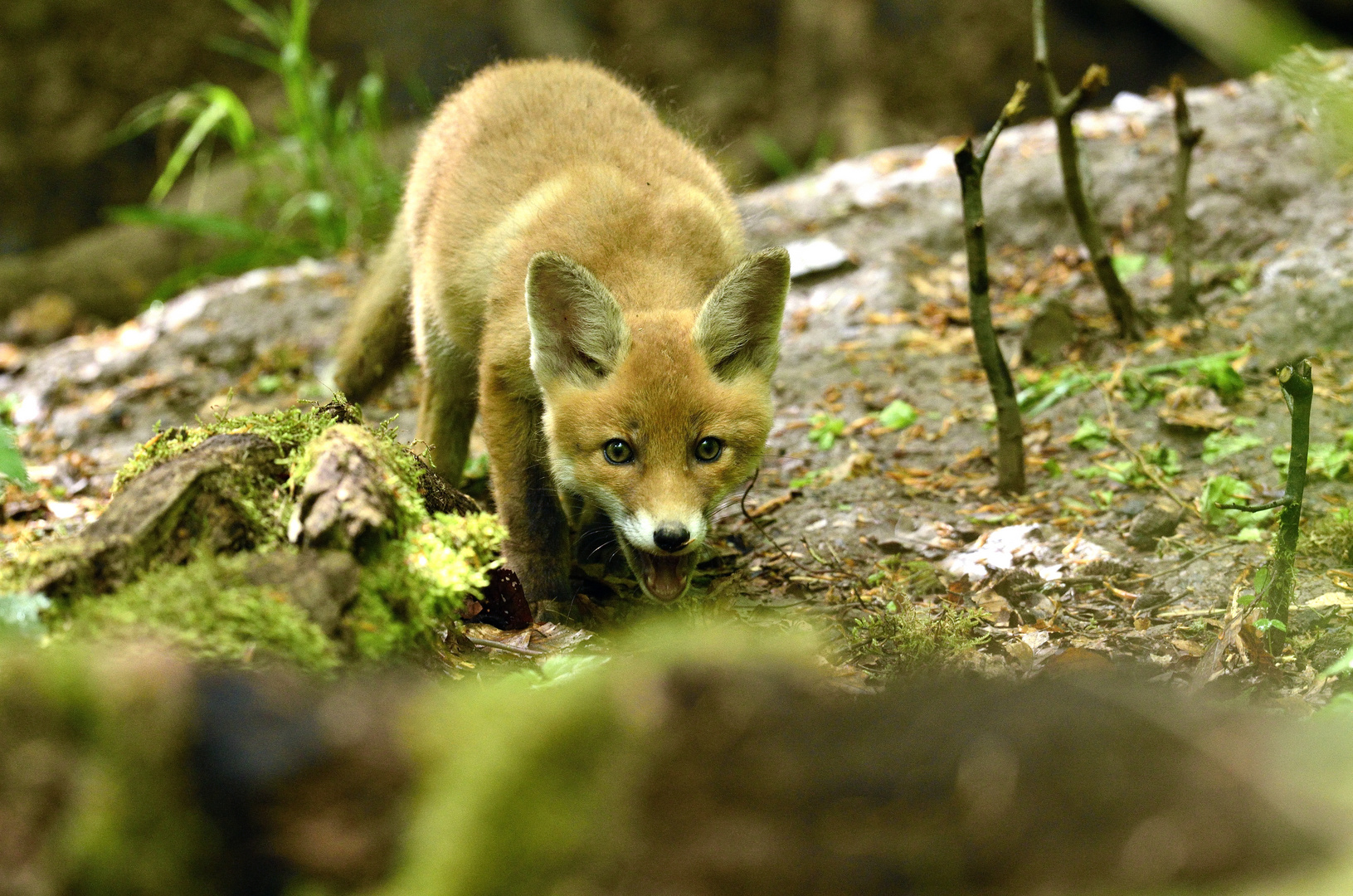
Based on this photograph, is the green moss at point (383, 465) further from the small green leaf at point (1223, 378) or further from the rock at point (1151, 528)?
the small green leaf at point (1223, 378)

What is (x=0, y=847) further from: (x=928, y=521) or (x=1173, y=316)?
A: (x=1173, y=316)

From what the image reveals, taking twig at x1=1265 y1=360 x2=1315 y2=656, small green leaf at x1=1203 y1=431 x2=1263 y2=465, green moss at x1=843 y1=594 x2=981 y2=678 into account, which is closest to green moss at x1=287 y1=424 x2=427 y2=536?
green moss at x1=843 y1=594 x2=981 y2=678

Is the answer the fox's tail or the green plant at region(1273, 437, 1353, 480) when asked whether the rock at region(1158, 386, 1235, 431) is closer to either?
the green plant at region(1273, 437, 1353, 480)

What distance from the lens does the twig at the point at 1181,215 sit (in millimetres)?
5570

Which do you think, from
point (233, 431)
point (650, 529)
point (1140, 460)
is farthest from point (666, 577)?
point (1140, 460)

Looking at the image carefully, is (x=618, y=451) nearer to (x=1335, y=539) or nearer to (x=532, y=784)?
(x=532, y=784)

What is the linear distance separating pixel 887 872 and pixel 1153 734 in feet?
1.60

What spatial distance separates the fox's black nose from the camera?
3570 mm

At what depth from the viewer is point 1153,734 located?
1651mm

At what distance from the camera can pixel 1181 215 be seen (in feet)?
18.6

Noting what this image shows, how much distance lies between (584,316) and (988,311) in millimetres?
1859

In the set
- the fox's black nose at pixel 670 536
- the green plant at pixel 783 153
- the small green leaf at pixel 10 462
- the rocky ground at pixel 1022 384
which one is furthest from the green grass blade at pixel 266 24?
the fox's black nose at pixel 670 536

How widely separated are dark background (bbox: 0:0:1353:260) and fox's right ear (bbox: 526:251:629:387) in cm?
694

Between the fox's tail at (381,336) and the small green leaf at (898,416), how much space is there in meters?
2.69
